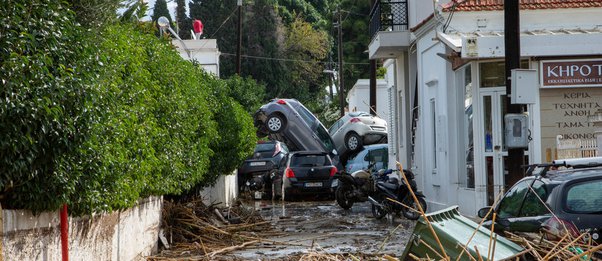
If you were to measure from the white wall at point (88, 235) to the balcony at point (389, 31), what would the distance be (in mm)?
13986

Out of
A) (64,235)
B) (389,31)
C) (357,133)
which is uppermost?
(389,31)

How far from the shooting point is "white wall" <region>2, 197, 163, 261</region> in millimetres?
9234

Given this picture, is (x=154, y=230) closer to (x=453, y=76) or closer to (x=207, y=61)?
(x=453, y=76)

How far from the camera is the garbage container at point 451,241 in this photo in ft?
27.1

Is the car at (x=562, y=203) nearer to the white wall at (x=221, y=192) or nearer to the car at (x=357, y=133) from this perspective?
the white wall at (x=221, y=192)

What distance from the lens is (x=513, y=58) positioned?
17.4 m

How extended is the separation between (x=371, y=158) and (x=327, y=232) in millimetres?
17377

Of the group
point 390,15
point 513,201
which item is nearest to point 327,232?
point 513,201

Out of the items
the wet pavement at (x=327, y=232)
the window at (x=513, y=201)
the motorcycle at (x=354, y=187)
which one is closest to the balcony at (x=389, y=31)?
the motorcycle at (x=354, y=187)

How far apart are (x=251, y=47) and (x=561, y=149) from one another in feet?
191

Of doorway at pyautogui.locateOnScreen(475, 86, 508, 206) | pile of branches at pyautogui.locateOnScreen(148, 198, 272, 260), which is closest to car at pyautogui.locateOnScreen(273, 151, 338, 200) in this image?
doorway at pyautogui.locateOnScreen(475, 86, 508, 206)

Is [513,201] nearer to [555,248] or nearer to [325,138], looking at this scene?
[555,248]

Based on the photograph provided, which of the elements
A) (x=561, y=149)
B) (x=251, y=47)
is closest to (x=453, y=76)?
(x=561, y=149)

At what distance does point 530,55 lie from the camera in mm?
22156
